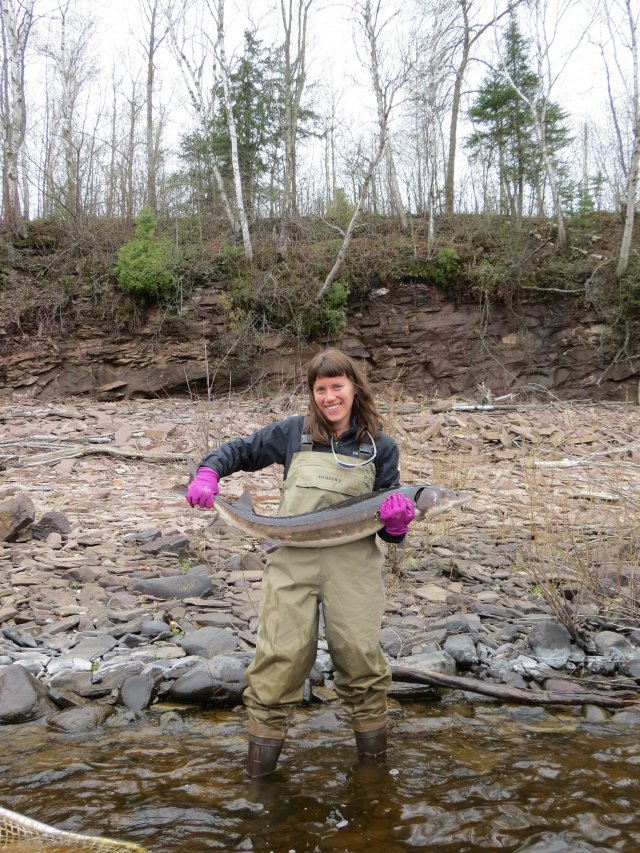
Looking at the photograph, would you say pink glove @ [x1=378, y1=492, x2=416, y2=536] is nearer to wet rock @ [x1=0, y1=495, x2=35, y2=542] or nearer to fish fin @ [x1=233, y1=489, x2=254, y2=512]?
fish fin @ [x1=233, y1=489, x2=254, y2=512]

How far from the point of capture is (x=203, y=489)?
2.99 meters

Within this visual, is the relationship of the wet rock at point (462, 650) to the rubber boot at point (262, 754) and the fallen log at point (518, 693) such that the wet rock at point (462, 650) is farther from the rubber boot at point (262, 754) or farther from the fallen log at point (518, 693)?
the rubber boot at point (262, 754)

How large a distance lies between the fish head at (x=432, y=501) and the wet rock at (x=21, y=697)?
258cm

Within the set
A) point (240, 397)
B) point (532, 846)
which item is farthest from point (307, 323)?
point (532, 846)

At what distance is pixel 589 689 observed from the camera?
4168 mm

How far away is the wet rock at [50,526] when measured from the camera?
6.73 meters

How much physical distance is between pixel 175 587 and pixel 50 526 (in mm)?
2187

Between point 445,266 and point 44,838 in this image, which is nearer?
point 44,838

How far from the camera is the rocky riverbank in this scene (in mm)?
4074

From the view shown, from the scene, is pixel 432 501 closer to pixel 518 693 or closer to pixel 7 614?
pixel 518 693

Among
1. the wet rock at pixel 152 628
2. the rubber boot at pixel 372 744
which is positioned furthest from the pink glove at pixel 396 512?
the wet rock at pixel 152 628

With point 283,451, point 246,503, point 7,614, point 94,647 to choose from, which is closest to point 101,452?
point 7,614

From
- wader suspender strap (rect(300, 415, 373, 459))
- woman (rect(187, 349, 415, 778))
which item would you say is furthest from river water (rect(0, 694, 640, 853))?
wader suspender strap (rect(300, 415, 373, 459))

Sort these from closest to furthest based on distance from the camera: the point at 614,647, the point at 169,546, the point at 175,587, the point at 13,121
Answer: the point at 614,647 → the point at 175,587 → the point at 169,546 → the point at 13,121
